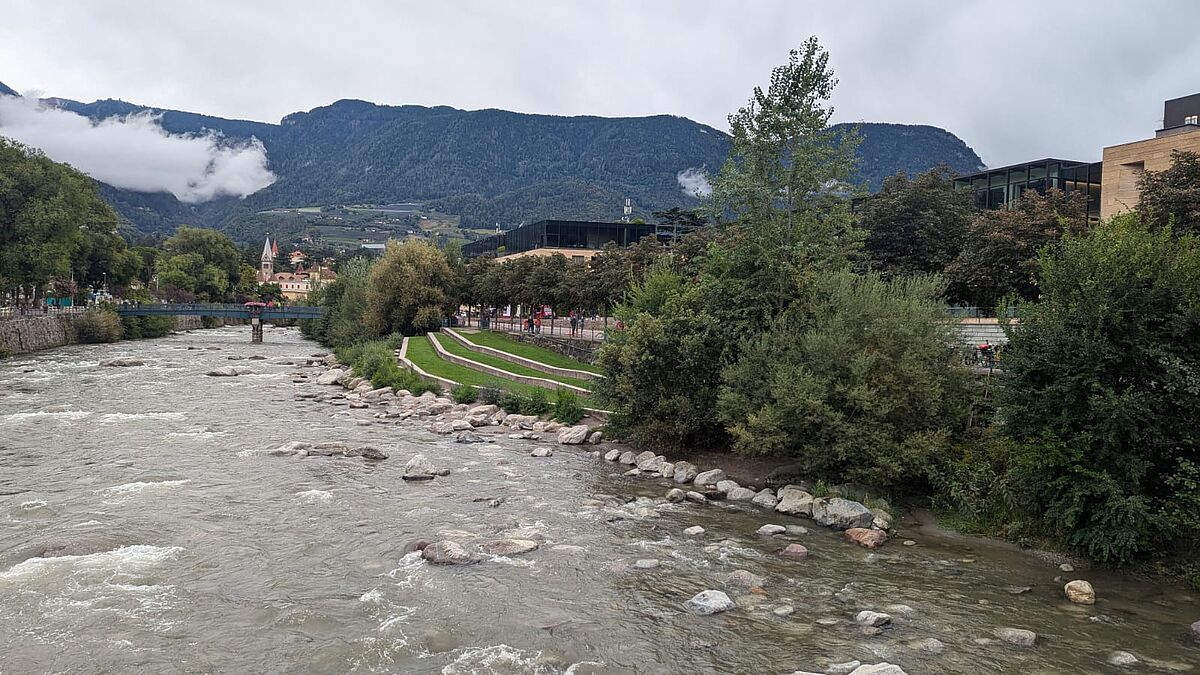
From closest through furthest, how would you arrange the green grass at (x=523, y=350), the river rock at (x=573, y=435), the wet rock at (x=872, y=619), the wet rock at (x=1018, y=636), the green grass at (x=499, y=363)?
the wet rock at (x=1018, y=636) < the wet rock at (x=872, y=619) < the river rock at (x=573, y=435) < the green grass at (x=499, y=363) < the green grass at (x=523, y=350)

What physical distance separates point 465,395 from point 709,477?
17.1 metres

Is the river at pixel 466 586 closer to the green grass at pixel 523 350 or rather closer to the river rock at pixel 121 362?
the green grass at pixel 523 350

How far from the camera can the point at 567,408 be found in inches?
1214

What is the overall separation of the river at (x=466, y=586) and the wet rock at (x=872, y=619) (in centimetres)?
22

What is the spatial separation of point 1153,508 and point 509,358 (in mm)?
36590

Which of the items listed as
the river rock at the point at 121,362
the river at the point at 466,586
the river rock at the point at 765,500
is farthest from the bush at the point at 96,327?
the river rock at the point at 765,500

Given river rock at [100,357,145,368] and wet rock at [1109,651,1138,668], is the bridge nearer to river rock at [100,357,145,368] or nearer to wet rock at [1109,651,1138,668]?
river rock at [100,357,145,368]

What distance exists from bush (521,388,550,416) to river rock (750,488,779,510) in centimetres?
1366

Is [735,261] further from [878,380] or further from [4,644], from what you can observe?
[4,644]

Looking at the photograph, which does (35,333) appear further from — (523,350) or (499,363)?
(499,363)

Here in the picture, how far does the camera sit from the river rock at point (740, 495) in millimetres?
19828

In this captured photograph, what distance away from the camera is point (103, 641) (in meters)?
10.8

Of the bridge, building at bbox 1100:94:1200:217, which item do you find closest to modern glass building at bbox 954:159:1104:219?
building at bbox 1100:94:1200:217

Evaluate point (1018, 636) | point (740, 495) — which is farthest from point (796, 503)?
point (1018, 636)
